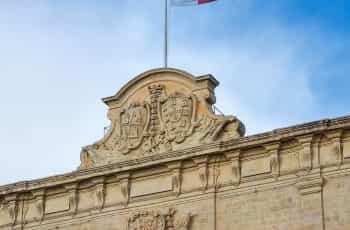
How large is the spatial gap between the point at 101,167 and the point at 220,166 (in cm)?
361

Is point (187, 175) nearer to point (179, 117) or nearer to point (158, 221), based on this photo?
point (158, 221)

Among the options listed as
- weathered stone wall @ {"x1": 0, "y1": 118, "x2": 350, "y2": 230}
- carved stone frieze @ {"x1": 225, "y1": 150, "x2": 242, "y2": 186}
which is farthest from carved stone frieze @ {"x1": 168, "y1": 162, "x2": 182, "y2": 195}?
carved stone frieze @ {"x1": 225, "y1": 150, "x2": 242, "y2": 186}

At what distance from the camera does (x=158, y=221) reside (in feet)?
114

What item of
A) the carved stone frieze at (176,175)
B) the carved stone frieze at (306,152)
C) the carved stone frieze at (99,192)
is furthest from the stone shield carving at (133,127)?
the carved stone frieze at (306,152)

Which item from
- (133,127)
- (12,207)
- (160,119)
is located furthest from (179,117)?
(12,207)

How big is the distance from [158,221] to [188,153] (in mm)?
2027

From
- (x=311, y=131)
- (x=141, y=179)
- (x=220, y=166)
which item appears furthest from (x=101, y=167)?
(x=311, y=131)

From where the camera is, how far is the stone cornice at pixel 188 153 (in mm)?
33281

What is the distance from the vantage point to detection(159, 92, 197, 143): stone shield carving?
35.6m

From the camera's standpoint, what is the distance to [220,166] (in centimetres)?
3478

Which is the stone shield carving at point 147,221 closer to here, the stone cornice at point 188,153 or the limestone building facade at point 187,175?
the limestone building facade at point 187,175

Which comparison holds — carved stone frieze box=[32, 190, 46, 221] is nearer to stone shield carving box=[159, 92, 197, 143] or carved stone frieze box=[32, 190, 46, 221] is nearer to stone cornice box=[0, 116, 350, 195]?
stone cornice box=[0, 116, 350, 195]

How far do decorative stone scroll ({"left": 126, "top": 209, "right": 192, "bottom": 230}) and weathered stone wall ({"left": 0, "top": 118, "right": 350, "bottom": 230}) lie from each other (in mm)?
27

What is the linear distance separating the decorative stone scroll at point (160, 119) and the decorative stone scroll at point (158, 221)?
1834 millimetres
